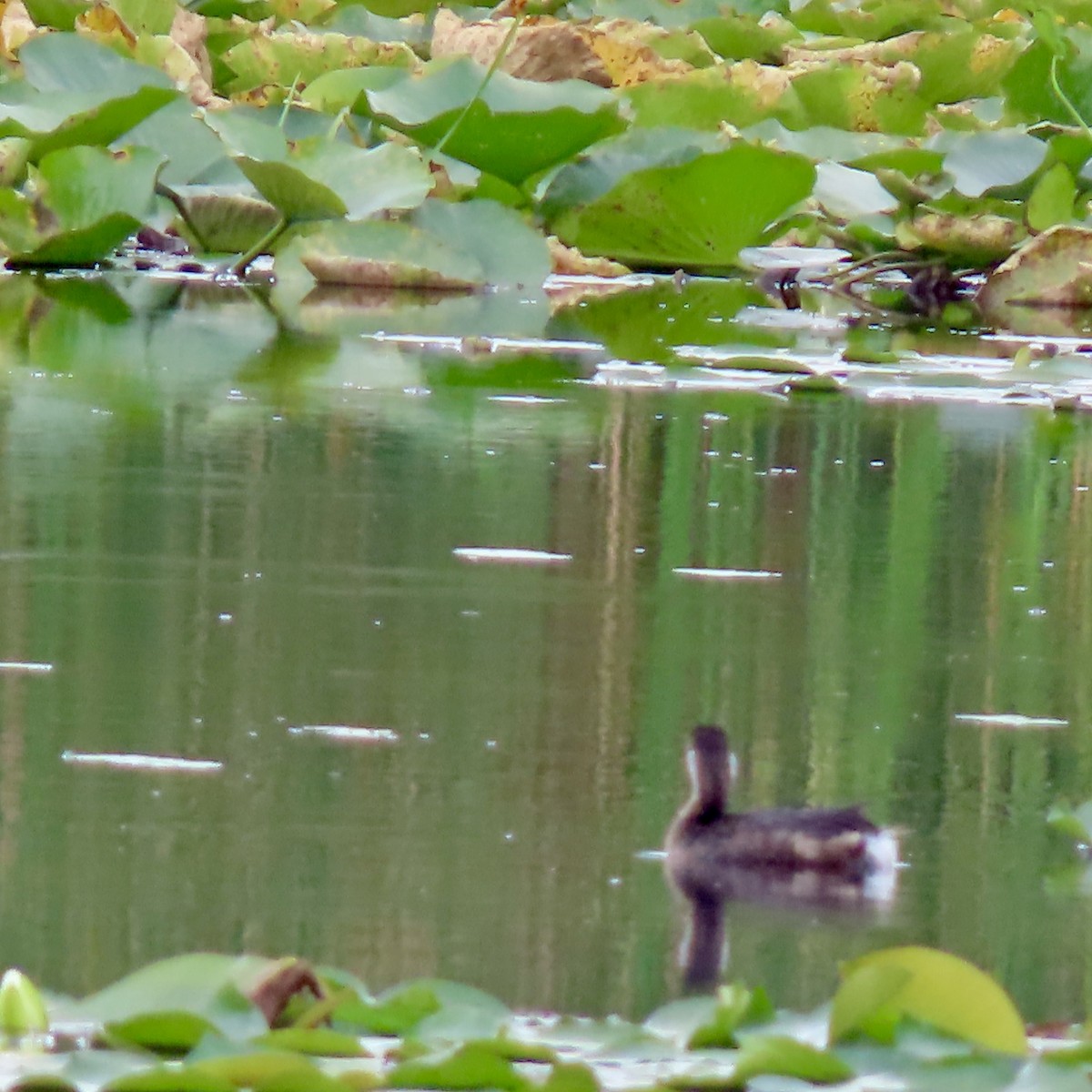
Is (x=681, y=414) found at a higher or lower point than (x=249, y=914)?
higher

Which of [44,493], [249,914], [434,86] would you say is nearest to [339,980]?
[249,914]

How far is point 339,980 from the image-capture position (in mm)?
2549

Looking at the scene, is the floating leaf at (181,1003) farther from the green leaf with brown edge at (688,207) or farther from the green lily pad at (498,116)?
the green lily pad at (498,116)

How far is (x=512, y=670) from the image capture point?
4160mm

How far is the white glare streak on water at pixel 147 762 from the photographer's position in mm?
3518

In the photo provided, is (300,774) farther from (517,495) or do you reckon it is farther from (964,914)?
(517,495)

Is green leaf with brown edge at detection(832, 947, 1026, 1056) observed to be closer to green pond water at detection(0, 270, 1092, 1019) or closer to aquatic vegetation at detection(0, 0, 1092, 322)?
green pond water at detection(0, 270, 1092, 1019)

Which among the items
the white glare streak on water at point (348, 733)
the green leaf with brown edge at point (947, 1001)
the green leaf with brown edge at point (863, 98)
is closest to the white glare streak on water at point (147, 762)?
the white glare streak on water at point (348, 733)

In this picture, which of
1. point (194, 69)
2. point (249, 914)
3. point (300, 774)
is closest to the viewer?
point (249, 914)

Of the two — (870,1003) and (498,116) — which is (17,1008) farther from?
(498,116)

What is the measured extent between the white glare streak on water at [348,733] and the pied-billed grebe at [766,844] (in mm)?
472

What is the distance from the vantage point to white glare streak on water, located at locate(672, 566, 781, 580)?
5031 millimetres

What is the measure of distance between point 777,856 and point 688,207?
729cm

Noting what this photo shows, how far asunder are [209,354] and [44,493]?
2.58 m
